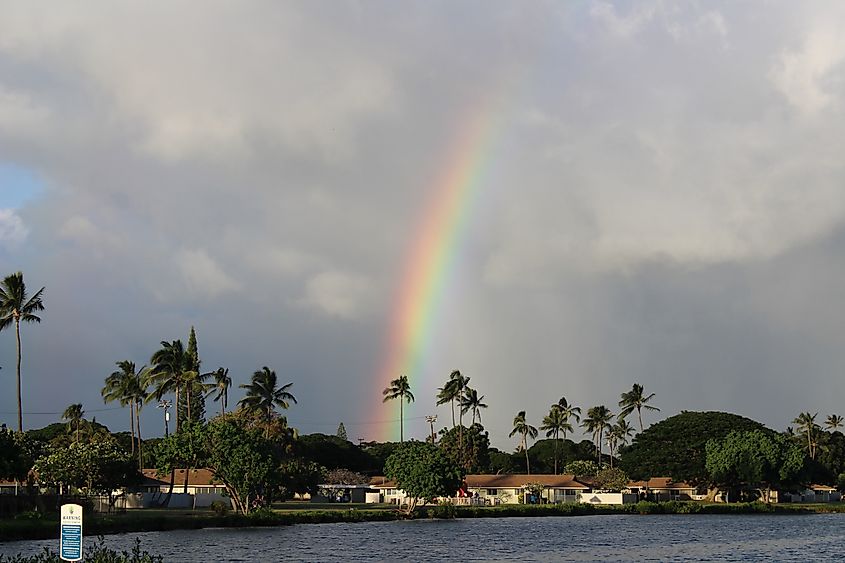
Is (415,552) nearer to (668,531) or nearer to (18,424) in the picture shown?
(668,531)

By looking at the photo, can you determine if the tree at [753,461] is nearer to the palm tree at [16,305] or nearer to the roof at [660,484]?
the roof at [660,484]

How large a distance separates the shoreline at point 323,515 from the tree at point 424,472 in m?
3.46

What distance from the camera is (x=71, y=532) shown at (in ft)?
87.1

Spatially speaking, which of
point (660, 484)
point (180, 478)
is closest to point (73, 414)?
point (180, 478)

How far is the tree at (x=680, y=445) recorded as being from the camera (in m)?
174

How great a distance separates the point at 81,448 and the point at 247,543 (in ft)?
112

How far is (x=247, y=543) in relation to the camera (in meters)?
76.3

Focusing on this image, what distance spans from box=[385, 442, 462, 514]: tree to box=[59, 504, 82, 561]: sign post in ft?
301

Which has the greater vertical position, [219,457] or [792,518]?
A: [219,457]

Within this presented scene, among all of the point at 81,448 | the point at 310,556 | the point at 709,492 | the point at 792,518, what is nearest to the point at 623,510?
the point at 792,518

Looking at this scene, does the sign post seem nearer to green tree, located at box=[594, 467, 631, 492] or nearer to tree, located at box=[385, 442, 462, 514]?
tree, located at box=[385, 442, 462, 514]

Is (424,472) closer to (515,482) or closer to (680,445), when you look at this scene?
(515,482)

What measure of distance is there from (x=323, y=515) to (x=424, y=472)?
1543 cm

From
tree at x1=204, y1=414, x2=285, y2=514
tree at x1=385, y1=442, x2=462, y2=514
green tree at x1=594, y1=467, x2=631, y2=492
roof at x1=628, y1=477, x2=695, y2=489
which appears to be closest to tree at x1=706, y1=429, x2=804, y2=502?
green tree at x1=594, y1=467, x2=631, y2=492
